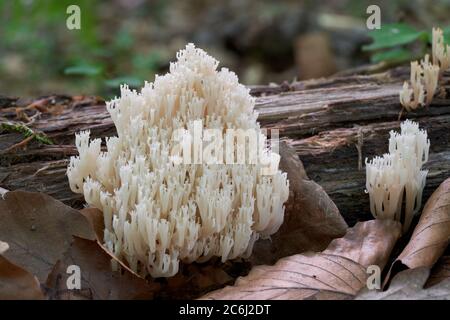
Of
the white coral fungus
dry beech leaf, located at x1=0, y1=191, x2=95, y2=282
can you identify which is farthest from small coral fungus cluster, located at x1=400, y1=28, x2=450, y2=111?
dry beech leaf, located at x1=0, y1=191, x2=95, y2=282

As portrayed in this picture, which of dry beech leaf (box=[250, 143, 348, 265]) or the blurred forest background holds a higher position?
the blurred forest background

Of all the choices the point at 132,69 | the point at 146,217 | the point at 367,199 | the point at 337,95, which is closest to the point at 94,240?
the point at 146,217

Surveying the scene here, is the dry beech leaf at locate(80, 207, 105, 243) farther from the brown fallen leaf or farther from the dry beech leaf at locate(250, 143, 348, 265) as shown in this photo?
the brown fallen leaf

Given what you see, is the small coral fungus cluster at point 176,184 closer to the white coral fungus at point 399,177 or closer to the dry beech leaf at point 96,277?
the dry beech leaf at point 96,277

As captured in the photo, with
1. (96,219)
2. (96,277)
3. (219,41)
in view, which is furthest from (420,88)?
(219,41)

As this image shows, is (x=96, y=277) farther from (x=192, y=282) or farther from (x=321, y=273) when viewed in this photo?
(x=321, y=273)

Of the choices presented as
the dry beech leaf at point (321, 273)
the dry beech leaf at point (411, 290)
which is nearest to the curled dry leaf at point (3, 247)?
the dry beech leaf at point (321, 273)
